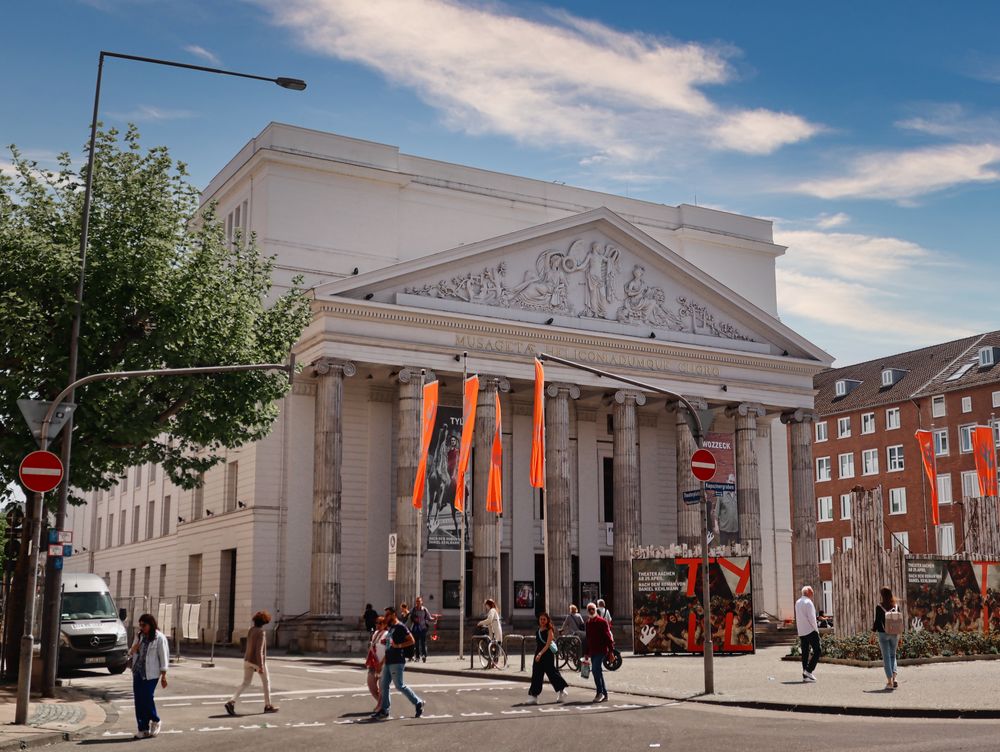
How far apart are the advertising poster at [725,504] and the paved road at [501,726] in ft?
78.4

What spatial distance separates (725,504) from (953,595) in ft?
57.6

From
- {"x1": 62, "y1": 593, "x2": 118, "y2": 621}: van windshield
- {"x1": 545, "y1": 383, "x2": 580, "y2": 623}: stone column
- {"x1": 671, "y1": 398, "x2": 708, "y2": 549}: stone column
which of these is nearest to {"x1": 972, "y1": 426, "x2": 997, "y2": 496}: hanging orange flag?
{"x1": 671, "y1": 398, "x2": 708, "y2": 549}: stone column

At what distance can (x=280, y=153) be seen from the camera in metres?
48.2

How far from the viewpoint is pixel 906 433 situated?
80.4m

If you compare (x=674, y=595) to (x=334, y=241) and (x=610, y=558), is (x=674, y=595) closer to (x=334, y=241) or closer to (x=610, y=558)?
(x=610, y=558)

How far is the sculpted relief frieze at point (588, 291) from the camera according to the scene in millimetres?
47938

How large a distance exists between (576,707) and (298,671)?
13.4m

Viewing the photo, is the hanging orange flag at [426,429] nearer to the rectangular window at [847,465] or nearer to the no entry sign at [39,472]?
the no entry sign at [39,472]

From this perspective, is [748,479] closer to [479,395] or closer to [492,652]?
[479,395]

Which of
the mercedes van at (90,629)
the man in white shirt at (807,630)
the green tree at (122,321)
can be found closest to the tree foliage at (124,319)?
the green tree at (122,321)

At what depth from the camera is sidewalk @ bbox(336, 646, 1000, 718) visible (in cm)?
1941

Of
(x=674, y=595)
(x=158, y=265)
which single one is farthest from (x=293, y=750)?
(x=674, y=595)

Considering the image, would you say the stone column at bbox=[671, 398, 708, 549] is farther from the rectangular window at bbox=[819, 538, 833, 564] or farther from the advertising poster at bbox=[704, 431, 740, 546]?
the rectangular window at bbox=[819, 538, 833, 564]

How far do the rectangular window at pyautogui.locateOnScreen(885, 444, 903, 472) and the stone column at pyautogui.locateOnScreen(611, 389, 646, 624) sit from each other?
36254mm
